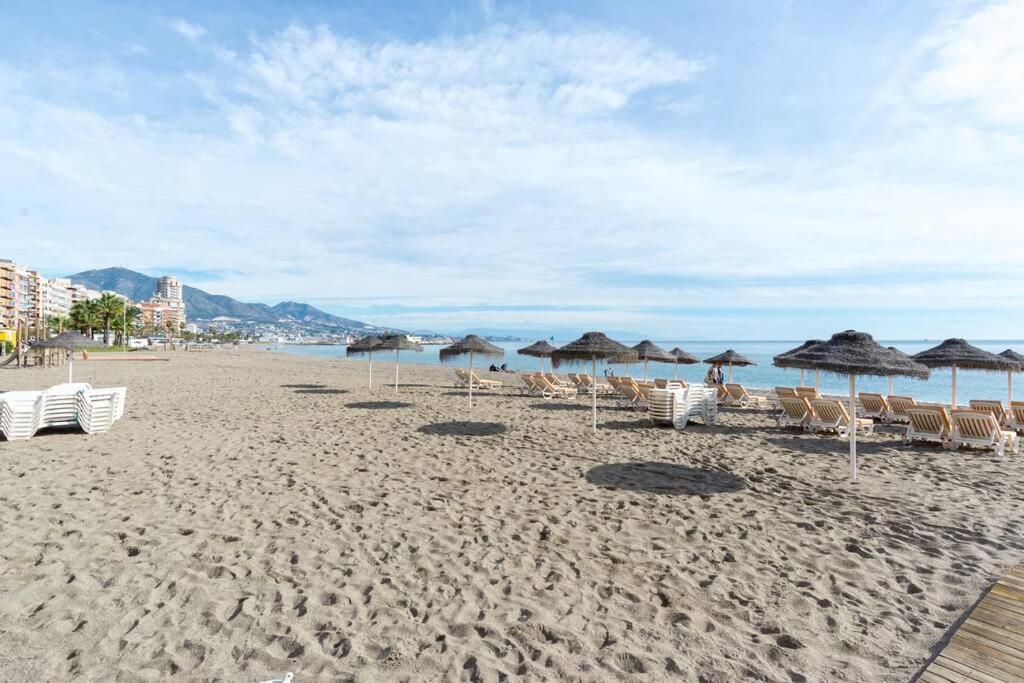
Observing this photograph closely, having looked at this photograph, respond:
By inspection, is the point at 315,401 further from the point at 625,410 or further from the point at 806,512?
the point at 806,512

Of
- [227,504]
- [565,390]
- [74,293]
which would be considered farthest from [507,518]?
[74,293]

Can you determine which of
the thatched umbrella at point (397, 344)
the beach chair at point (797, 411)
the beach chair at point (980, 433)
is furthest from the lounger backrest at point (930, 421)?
the thatched umbrella at point (397, 344)

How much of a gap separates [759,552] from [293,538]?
3634mm

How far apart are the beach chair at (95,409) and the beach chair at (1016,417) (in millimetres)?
15380

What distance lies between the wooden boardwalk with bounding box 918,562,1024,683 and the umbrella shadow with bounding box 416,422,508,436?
20.5 ft

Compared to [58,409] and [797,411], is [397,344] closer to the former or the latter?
[58,409]

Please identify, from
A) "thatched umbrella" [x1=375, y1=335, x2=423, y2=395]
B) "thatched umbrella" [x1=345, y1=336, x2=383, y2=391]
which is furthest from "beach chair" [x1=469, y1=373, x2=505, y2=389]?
"thatched umbrella" [x1=345, y1=336, x2=383, y2=391]

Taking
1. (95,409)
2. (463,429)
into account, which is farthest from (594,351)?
(95,409)

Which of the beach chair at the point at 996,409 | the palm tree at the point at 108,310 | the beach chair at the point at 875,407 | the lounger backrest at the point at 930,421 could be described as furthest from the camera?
the palm tree at the point at 108,310

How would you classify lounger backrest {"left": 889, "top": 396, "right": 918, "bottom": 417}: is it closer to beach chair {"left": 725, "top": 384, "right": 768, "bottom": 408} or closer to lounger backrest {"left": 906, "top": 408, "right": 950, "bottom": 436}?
lounger backrest {"left": 906, "top": 408, "right": 950, "bottom": 436}

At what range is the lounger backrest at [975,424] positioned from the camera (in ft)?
24.6

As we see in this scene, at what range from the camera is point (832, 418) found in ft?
28.6

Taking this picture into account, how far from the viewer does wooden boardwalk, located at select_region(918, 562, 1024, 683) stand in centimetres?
249

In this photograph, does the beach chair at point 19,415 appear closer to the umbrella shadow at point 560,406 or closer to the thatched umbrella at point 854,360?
the umbrella shadow at point 560,406
